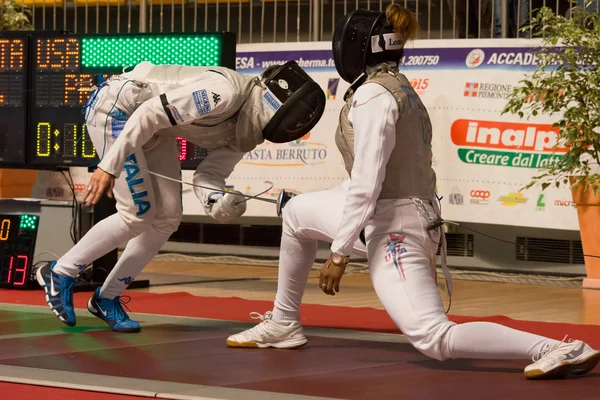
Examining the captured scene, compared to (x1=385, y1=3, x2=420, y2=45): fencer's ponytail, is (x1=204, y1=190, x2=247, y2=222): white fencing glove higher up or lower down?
lower down

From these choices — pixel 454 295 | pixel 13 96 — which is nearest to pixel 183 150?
pixel 13 96

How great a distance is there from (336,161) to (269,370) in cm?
555

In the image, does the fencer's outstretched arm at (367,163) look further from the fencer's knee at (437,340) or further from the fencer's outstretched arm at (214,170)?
the fencer's outstretched arm at (214,170)

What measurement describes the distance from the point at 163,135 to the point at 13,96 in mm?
2697

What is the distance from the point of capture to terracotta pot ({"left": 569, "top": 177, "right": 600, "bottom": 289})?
28.9 feet

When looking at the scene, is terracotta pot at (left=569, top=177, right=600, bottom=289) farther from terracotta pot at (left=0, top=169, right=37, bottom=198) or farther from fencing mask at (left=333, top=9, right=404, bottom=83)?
terracotta pot at (left=0, top=169, right=37, bottom=198)

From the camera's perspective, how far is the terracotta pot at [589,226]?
880cm

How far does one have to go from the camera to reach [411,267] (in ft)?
14.6

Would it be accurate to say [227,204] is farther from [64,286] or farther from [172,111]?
[64,286]

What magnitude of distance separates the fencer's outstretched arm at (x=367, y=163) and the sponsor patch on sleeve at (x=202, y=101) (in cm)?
103

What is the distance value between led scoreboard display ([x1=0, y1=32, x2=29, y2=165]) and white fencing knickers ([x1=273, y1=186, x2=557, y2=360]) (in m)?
3.62

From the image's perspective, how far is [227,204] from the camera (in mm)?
5500

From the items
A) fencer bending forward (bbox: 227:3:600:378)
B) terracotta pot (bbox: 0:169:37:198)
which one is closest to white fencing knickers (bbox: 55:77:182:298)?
fencer bending forward (bbox: 227:3:600:378)

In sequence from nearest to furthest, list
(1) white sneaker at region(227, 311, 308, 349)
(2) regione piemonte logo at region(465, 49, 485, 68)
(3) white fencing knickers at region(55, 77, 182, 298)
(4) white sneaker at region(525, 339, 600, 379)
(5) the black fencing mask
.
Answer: (4) white sneaker at region(525, 339, 600, 379)
(1) white sneaker at region(227, 311, 308, 349)
(5) the black fencing mask
(3) white fencing knickers at region(55, 77, 182, 298)
(2) regione piemonte logo at region(465, 49, 485, 68)
